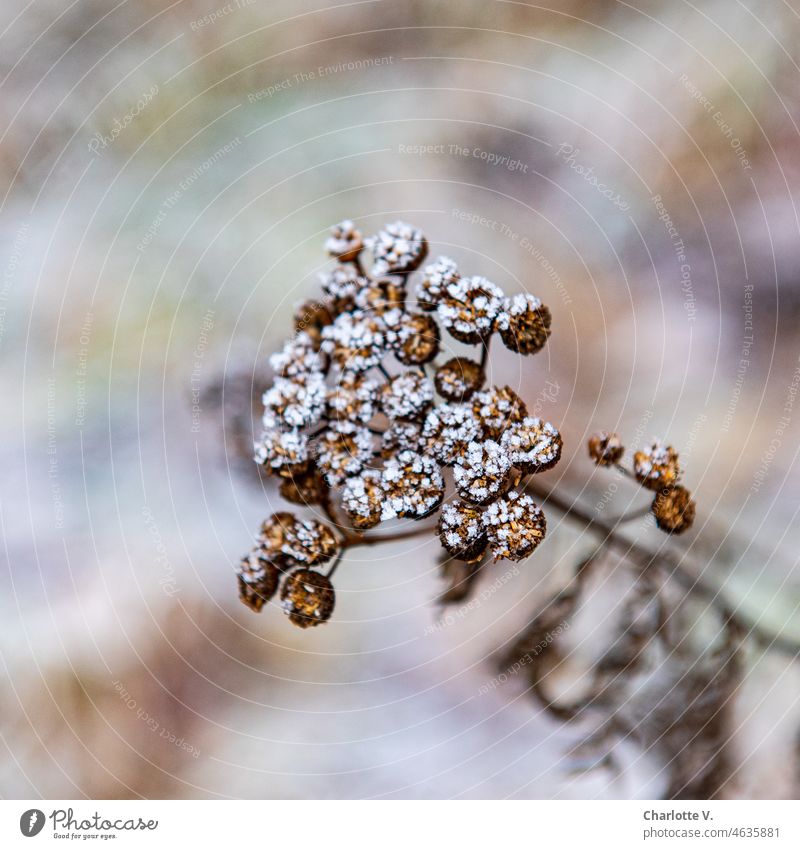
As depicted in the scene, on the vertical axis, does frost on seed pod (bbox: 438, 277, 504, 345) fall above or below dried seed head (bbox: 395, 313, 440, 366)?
above

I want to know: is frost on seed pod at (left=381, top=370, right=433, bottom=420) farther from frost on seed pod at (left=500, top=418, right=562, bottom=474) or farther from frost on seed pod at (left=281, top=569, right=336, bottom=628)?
frost on seed pod at (left=281, top=569, right=336, bottom=628)

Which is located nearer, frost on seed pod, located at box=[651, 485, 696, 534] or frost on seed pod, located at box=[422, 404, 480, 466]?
frost on seed pod, located at box=[422, 404, 480, 466]

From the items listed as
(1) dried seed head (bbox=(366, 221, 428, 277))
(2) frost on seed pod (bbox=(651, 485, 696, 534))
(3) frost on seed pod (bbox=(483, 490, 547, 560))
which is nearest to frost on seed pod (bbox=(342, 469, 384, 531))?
(3) frost on seed pod (bbox=(483, 490, 547, 560))

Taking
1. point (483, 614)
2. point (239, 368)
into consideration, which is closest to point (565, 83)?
point (239, 368)

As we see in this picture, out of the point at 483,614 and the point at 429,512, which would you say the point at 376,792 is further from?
the point at 429,512

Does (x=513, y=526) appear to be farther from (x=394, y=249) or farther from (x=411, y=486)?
(x=394, y=249)

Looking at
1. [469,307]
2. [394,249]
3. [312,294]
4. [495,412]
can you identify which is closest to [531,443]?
[495,412]
